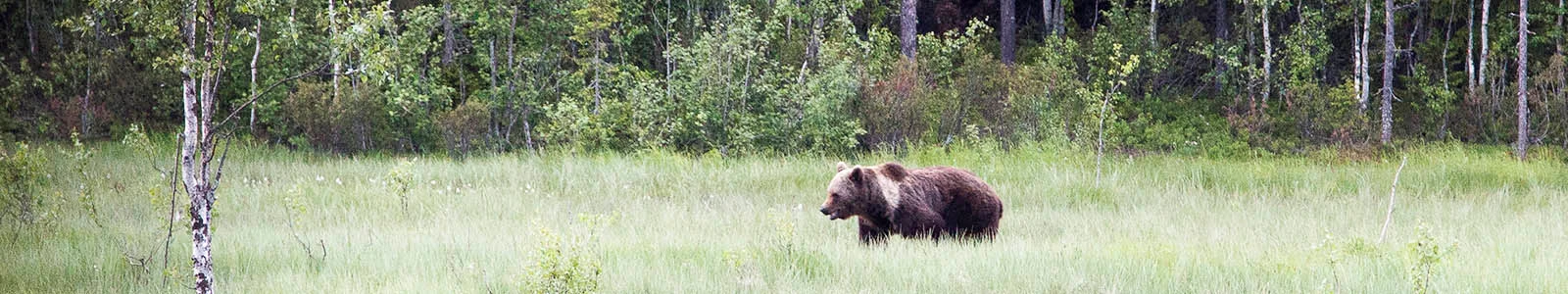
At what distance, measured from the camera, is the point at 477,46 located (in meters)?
22.8

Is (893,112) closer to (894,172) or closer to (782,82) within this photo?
(782,82)

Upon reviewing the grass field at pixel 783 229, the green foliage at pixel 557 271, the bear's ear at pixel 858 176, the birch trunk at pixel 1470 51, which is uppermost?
the birch trunk at pixel 1470 51

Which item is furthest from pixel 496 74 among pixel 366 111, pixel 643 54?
pixel 643 54

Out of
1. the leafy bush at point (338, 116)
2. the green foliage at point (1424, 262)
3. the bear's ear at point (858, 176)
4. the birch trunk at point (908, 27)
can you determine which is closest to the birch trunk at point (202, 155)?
the bear's ear at point (858, 176)

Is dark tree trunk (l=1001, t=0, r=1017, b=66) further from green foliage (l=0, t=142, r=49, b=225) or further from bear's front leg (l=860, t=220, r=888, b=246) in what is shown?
green foliage (l=0, t=142, r=49, b=225)

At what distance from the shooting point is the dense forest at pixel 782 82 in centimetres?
1980

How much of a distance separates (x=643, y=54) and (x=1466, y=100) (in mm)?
15308

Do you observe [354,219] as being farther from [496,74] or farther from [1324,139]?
[1324,139]

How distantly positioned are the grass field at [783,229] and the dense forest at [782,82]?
1792 mm

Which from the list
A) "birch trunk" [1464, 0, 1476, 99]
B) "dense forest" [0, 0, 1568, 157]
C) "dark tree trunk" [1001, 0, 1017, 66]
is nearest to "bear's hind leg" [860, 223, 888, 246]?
"dense forest" [0, 0, 1568, 157]

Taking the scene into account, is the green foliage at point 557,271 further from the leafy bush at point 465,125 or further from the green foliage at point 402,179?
the leafy bush at point 465,125

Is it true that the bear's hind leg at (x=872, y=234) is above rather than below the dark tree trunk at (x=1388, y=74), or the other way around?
below

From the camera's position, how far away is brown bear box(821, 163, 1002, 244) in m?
9.35

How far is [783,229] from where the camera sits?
8609mm
